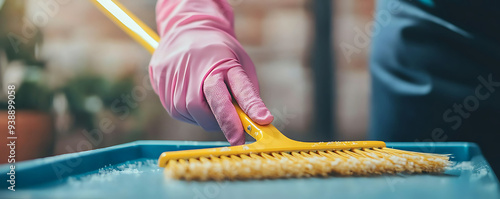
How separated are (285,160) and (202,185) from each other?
0.14m

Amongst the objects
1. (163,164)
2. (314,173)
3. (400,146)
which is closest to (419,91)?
(400,146)

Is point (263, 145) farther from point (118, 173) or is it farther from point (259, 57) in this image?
point (259, 57)

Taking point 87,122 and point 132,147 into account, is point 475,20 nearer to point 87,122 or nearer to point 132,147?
point 132,147

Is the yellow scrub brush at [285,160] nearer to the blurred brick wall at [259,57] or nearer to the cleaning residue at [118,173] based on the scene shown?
the cleaning residue at [118,173]

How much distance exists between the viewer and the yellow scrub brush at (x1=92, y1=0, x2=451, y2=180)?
1.90 feet

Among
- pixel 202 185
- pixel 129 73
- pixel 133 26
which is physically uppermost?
pixel 133 26

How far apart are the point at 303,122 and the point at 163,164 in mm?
1639

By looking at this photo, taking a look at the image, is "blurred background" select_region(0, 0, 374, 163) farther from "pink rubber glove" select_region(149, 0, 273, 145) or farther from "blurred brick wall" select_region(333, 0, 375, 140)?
"pink rubber glove" select_region(149, 0, 273, 145)

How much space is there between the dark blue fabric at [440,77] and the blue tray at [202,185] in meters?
0.32

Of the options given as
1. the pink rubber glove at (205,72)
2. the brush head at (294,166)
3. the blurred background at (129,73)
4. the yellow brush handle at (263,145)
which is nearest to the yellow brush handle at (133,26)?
the pink rubber glove at (205,72)

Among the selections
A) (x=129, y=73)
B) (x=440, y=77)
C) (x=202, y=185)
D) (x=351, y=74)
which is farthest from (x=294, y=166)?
(x=129, y=73)

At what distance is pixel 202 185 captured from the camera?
56 centimetres

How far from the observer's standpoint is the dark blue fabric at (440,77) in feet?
3.30

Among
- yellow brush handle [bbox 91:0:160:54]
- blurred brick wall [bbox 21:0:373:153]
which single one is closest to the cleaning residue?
yellow brush handle [bbox 91:0:160:54]
